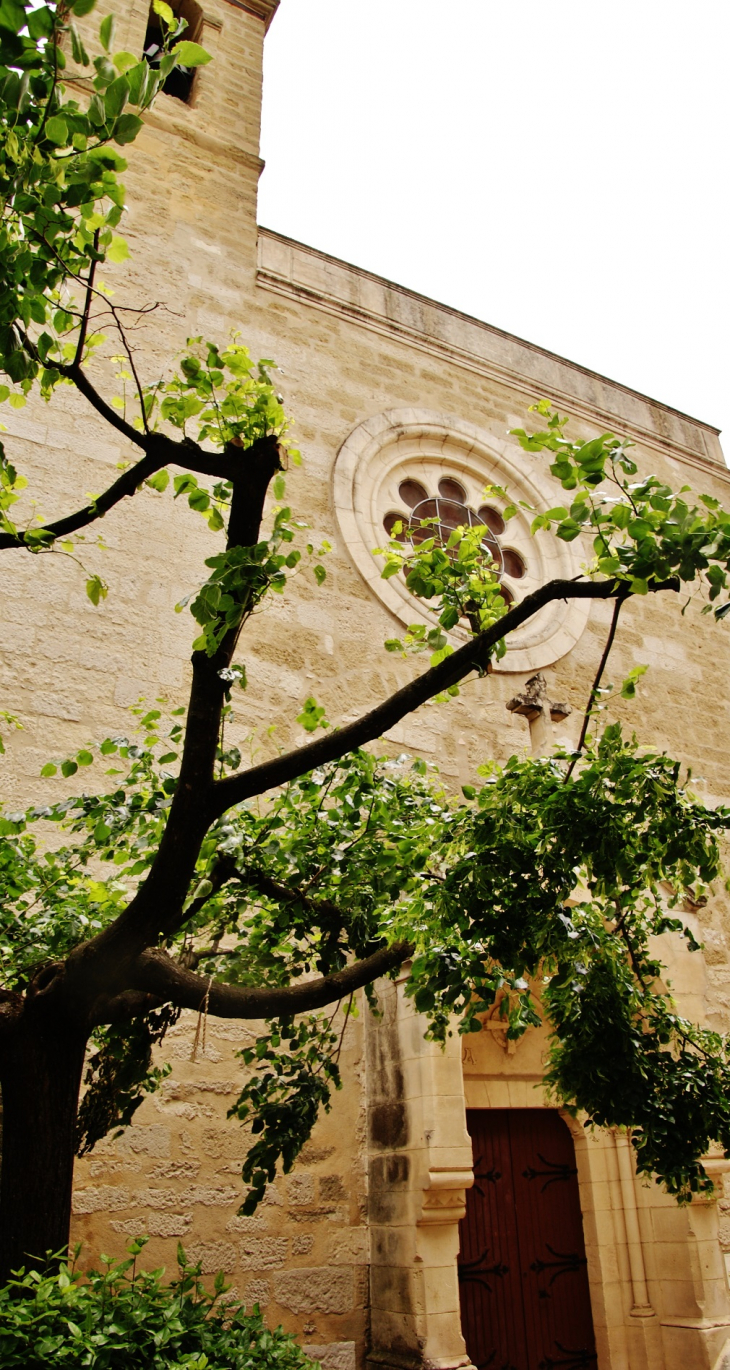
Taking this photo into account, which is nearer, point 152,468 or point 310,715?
point 152,468

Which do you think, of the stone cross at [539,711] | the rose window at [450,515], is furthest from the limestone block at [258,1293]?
the rose window at [450,515]

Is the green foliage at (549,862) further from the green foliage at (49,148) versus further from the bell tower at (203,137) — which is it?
the bell tower at (203,137)

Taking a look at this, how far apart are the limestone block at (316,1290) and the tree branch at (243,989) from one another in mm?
1860

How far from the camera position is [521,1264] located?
5039mm

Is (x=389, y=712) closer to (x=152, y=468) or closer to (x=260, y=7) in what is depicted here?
(x=152, y=468)

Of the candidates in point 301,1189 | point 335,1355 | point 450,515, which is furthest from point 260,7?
point 335,1355

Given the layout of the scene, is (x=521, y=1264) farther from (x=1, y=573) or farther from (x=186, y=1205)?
(x=1, y=573)

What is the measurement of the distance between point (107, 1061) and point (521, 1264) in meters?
3.04

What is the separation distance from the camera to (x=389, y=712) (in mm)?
2434

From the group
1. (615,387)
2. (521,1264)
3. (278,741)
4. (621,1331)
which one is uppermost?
(615,387)

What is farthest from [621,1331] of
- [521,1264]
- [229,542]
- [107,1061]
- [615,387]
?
[615,387]

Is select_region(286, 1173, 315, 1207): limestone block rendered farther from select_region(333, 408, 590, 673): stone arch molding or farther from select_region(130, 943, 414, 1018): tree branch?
select_region(333, 408, 590, 673): stone arch molding

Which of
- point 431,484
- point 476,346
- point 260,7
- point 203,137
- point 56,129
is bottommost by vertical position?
point 56,129

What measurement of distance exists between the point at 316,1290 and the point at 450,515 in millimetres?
5044
